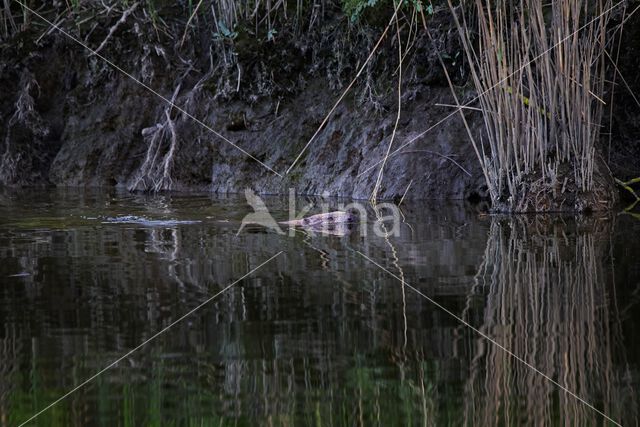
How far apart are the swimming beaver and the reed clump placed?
44.1 inches

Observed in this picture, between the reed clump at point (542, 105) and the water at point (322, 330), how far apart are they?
1.18 meters

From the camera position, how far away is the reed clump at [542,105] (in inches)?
216

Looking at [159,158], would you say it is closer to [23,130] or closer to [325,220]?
[23,130]

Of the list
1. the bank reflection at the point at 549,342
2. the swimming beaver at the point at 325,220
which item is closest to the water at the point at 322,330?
the bank reflection at the point at 549,342

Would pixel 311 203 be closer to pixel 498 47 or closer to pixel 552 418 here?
pixel 498 47

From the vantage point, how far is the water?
201cm

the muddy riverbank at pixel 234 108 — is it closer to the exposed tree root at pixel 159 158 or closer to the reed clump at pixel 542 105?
the exposed tree root at pixel 159 158

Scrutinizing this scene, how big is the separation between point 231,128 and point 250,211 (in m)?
2.82

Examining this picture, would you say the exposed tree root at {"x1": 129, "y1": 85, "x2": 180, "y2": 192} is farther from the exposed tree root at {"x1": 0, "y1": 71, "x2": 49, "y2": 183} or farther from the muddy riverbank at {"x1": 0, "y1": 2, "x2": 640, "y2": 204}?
the exposed tree root at {"x1": 0, "y1": 71, "x2": 49, "y2": 183}

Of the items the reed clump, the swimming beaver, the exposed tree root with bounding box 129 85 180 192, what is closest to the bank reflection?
the swimming beaver

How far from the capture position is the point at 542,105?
589 cm

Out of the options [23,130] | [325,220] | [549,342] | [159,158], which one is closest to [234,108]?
[159,158]

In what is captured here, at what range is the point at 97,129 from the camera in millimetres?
10359

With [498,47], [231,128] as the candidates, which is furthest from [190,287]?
[231,128]
